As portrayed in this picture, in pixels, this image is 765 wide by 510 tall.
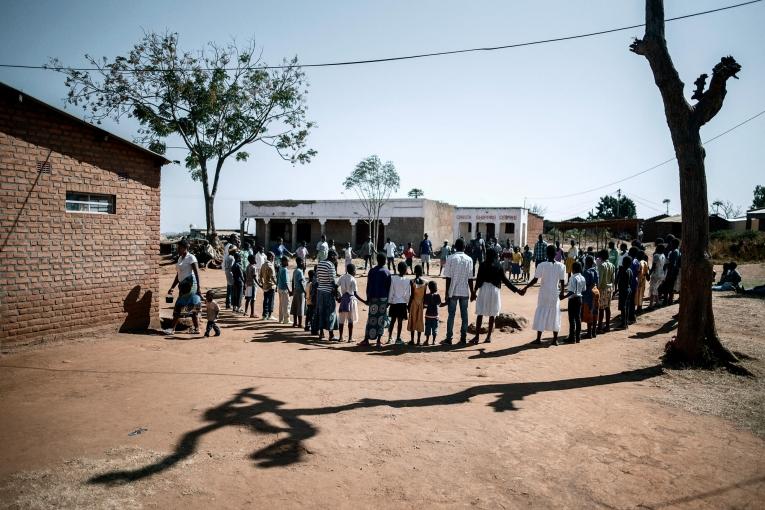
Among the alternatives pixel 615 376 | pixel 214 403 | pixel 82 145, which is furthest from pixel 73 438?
pixel 615 376

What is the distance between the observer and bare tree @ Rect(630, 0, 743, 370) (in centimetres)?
698

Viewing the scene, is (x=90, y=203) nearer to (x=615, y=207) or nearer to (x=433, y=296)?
(x=433, y=296)

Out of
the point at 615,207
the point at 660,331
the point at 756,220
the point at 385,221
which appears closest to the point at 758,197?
the point at 615,207

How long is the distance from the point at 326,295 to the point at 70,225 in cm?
484

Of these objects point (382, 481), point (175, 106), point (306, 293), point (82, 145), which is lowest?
point (382, 481)

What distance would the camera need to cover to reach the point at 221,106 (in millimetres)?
22391

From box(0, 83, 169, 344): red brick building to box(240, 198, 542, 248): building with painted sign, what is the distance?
2615 cm

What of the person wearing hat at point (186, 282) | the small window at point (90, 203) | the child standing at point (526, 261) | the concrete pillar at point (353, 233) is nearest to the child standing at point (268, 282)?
the person wearing hat at point (186, 282)

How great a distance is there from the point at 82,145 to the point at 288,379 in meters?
5.92

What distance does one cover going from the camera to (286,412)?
516 cm

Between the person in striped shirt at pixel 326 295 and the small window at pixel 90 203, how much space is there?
13.8 ft

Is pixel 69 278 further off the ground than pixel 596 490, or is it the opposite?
pixel 69 278

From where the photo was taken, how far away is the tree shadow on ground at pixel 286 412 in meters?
4.04

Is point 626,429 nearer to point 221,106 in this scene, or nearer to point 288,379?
point 288,379
